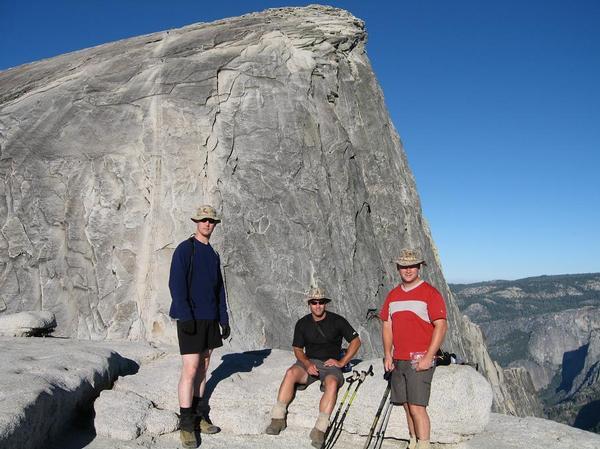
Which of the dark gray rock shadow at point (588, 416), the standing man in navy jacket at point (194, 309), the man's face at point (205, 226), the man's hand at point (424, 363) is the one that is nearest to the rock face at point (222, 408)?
the standing man in navy jacket at point (194, 309)

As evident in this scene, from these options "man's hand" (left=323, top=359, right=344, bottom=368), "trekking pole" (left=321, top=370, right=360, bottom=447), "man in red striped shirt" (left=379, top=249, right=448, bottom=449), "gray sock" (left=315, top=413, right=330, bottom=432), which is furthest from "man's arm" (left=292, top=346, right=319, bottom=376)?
"man in red striped shirt" (left=379, top=249, right=448, bottom=449)

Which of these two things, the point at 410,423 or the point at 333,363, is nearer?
the point at 410,423

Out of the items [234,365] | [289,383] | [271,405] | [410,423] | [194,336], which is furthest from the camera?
[234,365]

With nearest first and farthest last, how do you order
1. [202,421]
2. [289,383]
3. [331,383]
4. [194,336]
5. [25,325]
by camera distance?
[194,336]
[202,421]
[331,383]
[289,383]
[25,325]

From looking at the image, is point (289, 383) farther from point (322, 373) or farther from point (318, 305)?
point (318, 305)

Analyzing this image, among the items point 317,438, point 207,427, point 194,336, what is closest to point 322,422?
point 317,438

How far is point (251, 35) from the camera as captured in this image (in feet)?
66.5

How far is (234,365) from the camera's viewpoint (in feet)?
30.0

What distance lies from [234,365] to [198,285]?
3010 mm

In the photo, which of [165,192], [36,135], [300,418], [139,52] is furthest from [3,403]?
[139,52]

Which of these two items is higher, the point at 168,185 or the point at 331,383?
the point at 168,185

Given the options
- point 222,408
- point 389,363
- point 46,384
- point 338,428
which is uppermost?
point 389,363

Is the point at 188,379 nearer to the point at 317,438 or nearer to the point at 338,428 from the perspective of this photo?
the point at 317,438

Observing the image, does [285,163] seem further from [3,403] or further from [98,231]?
[3,403]
